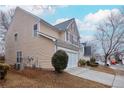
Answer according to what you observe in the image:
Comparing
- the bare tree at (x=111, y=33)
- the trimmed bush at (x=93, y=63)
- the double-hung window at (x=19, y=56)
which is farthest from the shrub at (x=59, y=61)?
the trimmed bush at (x=93, y=63)

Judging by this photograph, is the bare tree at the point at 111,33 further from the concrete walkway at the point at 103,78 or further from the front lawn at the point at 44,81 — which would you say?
the front lawn at the point at 44,81

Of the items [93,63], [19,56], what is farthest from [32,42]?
[93,63]

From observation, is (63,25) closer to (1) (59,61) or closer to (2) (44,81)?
(1) (59,61)

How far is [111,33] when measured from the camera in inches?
754

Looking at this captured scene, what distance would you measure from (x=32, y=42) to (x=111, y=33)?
9277 millimetres

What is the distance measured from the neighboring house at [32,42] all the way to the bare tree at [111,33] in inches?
149

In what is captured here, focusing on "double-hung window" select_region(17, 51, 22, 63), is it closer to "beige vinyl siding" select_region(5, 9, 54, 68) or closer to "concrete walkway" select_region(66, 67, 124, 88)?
"beige vinyl siding" select_region(5, 9, 54, 68)

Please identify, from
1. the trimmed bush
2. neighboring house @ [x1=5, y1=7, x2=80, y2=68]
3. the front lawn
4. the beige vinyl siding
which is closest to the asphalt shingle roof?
neighboring house @ [x1=5, y1=7, x2=80, y2=68]

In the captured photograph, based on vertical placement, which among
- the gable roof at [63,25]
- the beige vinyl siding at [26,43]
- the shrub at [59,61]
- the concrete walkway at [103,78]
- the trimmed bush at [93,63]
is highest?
the gable roof at [63,25]

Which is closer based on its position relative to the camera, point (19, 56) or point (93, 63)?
point (19, 56)

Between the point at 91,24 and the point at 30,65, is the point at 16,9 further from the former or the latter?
the point at 91,24

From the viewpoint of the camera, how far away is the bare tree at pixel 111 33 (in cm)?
1595
